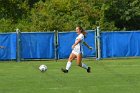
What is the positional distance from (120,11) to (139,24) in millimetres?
2718

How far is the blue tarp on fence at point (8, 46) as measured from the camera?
3225 cm

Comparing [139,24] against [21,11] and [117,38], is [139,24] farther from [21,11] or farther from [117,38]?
[117,38]

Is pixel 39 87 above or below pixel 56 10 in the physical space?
below

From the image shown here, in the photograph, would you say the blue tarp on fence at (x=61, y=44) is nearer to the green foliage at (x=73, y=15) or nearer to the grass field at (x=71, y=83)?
the green foliage at (x=73, y=15)

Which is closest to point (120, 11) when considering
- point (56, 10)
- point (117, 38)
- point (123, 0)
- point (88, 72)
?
point (123, 0)

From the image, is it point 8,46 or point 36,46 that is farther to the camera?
point 36,46

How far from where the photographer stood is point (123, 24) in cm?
4900

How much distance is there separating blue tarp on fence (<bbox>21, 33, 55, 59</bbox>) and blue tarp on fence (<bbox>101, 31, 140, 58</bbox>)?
129 inches

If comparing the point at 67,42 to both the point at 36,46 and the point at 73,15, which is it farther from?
the point at 73,15

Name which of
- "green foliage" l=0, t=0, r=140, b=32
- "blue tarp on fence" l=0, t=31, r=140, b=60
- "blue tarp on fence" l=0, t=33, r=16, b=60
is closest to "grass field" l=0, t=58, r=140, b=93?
"blue tarp on fence" l=0, t=33, r=16, b=60

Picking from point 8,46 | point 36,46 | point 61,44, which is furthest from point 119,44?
point 8,46

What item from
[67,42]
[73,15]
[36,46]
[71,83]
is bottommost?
[71,83]

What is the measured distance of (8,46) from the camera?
32.5 meters

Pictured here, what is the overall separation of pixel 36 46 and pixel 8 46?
66.7 inches
